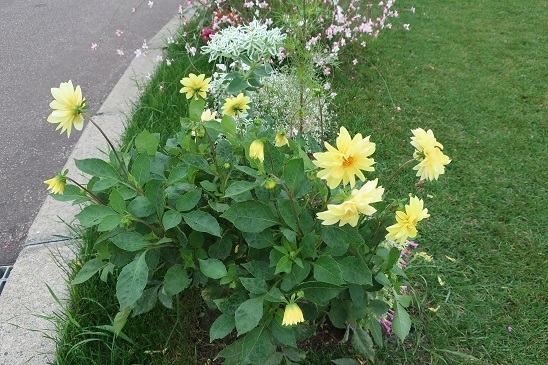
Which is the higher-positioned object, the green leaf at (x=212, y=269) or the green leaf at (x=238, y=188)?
the green leaf at (x=238, y=188)

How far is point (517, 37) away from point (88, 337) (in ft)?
15.6

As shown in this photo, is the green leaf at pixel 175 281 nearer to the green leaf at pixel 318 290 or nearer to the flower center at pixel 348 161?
the green leaf at pixel 318 290

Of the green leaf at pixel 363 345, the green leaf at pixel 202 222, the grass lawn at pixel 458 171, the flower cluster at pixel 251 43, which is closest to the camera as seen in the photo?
the green leaf at pixel 202 222

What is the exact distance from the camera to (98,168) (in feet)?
5.09

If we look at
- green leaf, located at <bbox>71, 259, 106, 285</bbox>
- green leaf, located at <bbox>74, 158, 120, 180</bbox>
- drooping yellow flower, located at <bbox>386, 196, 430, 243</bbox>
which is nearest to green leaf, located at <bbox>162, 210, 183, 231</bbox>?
green leaf, located at <bbox>74, 158, 120, 180</bbox>

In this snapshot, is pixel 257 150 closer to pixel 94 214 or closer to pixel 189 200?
pixel 189 200

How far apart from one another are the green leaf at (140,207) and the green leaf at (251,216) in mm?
286

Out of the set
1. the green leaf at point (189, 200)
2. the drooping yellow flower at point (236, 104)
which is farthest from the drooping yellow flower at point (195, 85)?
the green leaf at point (189, 200)

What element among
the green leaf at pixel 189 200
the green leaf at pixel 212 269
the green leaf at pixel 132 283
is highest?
the green leaf at pixel 189 200

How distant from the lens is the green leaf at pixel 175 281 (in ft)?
5.07

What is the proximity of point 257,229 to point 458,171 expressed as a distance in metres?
2.08

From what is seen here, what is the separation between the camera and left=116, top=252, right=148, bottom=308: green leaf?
137cm

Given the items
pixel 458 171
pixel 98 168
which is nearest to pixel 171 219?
pixel 98 168

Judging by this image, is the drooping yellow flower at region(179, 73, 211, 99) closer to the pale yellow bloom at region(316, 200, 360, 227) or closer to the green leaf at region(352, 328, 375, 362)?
the pale yellow bloom at region(316, 200, 360, 227)
